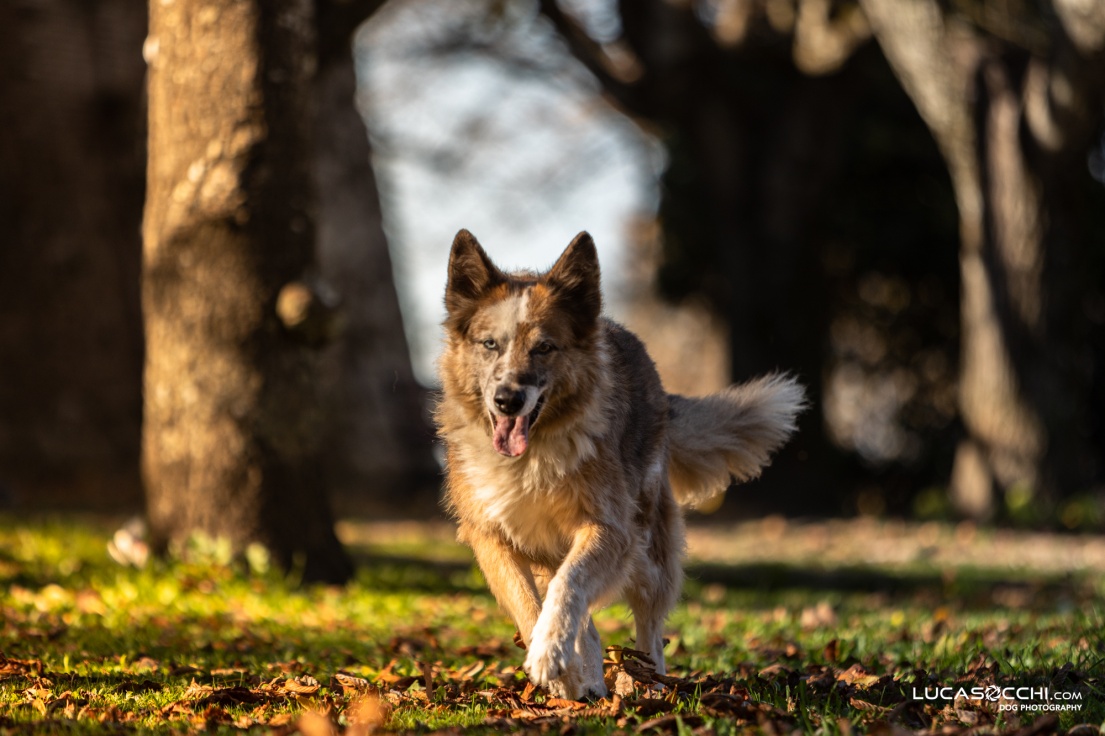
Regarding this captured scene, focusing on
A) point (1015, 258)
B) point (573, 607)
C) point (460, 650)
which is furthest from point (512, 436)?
point (1015, 258)

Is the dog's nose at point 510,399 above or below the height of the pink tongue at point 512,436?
above

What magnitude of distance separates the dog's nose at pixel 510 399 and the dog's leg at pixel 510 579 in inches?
23.6

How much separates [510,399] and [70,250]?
9141 millimetres

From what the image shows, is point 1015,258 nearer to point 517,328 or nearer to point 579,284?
point 579,284

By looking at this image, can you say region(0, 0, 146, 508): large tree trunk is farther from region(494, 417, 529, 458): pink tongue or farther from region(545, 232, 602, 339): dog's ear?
region(494, 417, 529, 458): pink tongue

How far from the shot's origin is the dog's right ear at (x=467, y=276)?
201 inches

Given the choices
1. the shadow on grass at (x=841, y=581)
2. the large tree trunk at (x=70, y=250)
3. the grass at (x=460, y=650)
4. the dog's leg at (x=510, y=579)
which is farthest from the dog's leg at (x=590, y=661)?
the large tree trunk at (x=70, y=250)

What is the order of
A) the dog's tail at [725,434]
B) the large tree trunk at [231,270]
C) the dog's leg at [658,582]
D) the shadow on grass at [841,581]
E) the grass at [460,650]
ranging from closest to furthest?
the grass at [460,650] < the dog's leg at [658,582] < the dog's tail at [725,434] < the large tree trunk at [231,270] < the shadow on grass at [841,581]

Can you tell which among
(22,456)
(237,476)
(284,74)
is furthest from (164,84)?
(22,456)

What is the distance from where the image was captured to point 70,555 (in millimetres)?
8414

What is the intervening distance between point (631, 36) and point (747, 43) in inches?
61.0

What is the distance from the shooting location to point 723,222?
53.7 feet

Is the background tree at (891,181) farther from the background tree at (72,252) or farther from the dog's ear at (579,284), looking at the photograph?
the dog's ear at (579,284)

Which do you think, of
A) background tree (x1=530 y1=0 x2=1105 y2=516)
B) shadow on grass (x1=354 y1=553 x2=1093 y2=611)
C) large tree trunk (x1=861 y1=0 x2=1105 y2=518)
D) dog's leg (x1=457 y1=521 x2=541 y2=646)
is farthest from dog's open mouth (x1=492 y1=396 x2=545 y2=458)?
large tree trunk (x1=861 y1=0 x2=1105 y2=518)
